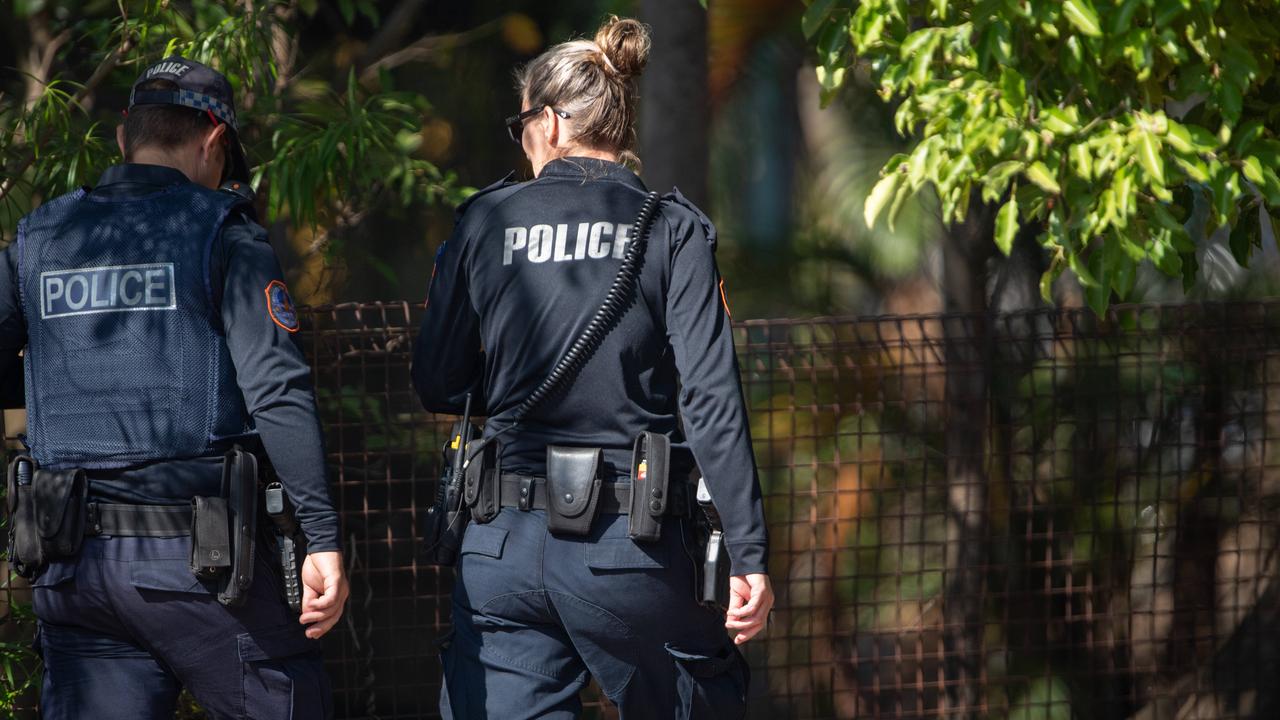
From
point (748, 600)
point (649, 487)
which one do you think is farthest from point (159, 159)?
point (748, 600)

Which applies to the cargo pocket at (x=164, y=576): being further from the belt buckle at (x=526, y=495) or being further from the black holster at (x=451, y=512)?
the belt buckle at (x=526, y=495)

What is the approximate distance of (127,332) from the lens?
Result: 2.60 m

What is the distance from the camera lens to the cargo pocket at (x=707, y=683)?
2.69 metres

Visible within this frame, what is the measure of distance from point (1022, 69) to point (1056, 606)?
3.02 m

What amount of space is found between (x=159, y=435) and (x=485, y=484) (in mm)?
652

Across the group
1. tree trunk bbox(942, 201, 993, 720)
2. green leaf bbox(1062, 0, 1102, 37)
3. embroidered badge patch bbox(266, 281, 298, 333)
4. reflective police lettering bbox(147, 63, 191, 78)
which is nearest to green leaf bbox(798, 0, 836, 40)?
green leaf bbox(1062, 0, 1102, 37)

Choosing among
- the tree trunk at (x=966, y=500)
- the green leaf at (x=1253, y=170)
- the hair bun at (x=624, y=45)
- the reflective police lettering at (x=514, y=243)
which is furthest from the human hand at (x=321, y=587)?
the tree trunk at (x=966, y=500)

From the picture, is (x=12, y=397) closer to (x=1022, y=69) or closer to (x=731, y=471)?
(x=731, y=471)

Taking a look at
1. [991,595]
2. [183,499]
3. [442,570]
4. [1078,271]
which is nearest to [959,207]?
[1078,271]

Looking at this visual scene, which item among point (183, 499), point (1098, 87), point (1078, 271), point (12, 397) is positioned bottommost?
point (183, 499)

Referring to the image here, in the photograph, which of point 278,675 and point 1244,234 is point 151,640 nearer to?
point 278,675

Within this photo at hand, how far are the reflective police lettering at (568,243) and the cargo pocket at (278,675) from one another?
884 mm

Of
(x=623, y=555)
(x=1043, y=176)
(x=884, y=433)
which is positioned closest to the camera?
(x=1043, y=176)

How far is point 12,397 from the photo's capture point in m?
2.90
